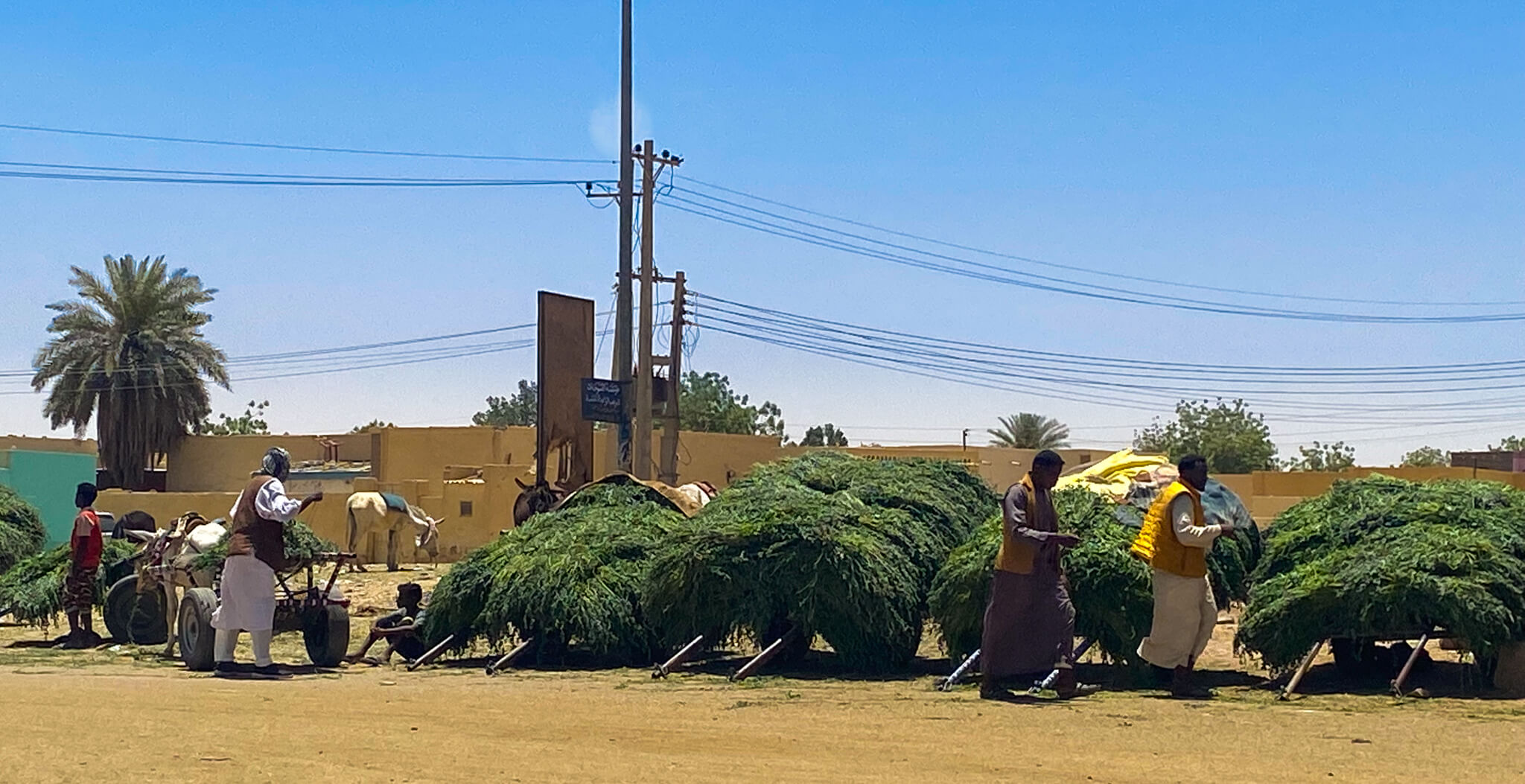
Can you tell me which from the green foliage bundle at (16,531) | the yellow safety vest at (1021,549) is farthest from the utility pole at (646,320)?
the yellow safety vest at (1021,549)

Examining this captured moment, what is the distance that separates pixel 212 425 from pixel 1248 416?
174ft

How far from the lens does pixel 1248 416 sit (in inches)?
3477

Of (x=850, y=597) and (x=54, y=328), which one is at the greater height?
(x=54, y=328)

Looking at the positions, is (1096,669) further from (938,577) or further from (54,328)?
(54,328)

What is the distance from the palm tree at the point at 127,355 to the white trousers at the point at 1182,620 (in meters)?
49.5

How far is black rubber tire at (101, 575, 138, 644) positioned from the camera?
17578 millimetres

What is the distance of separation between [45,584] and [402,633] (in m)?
5.48

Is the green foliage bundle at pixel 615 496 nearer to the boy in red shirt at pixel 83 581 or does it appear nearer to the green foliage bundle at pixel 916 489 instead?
the green foliage bundle at pixel 916 489

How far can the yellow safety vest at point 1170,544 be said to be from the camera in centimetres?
1145

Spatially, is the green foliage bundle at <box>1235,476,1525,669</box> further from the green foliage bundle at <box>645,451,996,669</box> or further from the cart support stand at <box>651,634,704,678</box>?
the cart support stand at <box>651,634,704,678</box>

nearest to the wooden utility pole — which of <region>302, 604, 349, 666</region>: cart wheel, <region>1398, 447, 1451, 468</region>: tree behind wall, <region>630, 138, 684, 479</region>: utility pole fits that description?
<region>630, 138, 684, 479</region>: utility pole

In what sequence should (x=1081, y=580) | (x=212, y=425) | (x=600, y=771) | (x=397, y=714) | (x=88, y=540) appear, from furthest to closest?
(x=212, y=425), (x=88, y=540), (x=1081, y=580), (x=397, y=714), (x=600, y=771)

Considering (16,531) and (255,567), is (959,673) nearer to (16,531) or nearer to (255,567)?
(255,567)

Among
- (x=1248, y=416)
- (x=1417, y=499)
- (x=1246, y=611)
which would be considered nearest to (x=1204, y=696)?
(x=1246, y=611)
